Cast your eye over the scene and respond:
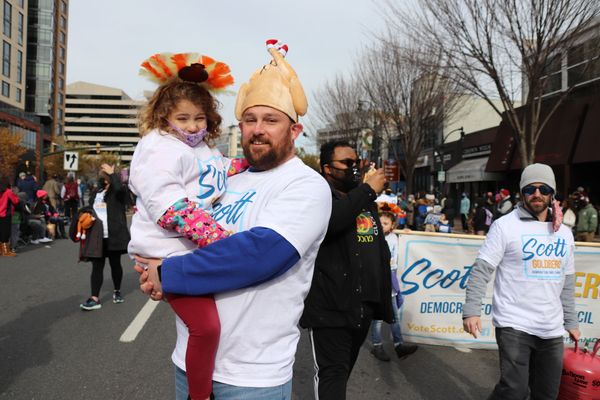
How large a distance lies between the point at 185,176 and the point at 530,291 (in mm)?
2443

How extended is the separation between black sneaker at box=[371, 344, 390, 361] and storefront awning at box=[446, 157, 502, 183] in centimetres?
2488

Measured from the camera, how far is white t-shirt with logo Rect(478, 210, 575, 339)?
3121 millimetres

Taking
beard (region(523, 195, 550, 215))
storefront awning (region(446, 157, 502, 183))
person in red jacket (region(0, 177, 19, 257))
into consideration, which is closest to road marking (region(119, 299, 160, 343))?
beard (region(523, 195, 550, 215))

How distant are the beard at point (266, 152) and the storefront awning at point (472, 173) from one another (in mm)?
28056

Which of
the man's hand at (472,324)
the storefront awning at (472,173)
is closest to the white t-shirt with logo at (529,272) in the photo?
the man's hand at (472,324)

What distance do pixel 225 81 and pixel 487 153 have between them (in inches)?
1230

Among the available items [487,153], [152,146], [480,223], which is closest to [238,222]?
[152,146]

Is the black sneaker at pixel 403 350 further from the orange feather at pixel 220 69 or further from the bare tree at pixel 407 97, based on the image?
the bare tree at pixel 407 97

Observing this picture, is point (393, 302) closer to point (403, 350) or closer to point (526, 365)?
point (403, 350)

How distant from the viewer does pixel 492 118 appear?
38.9 m

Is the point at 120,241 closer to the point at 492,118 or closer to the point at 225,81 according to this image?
the point at 225,81

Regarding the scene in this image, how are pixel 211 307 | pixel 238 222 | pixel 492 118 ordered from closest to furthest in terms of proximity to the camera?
1. pixel 211 307
2. pixel 238 222
3. pixel 492 118

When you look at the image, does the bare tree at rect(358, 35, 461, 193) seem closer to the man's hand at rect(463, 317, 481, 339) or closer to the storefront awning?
the storefront awning

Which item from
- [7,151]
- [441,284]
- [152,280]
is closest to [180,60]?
[152,280]
